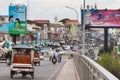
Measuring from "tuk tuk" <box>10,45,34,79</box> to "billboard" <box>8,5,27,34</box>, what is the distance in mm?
63782

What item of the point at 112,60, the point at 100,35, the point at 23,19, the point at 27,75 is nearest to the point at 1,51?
the point at 23,19

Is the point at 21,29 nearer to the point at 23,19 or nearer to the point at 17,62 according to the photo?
the point at 23,19

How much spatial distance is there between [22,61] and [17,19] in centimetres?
6516

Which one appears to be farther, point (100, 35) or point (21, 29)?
point (100, 35)

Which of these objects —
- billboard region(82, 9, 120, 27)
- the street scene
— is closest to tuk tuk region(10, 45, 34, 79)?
the street scene

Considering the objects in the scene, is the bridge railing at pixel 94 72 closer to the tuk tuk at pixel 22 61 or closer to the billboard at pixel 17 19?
the tuk tuk at pixel 22 61

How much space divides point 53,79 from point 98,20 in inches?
2526

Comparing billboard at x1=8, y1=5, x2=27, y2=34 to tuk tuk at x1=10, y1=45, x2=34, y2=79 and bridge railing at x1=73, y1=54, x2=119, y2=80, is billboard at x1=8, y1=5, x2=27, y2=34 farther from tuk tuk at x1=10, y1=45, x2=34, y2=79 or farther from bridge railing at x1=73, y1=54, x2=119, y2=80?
bridge railing at x1=73, y1=54, x2=119, y2=80

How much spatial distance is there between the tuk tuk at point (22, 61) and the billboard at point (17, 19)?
2511 inches

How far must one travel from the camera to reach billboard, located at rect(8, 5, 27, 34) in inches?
3720

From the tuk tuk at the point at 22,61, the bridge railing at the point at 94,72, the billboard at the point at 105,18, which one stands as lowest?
the tuk tuk at the point at 22,61

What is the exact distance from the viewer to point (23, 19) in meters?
95.2

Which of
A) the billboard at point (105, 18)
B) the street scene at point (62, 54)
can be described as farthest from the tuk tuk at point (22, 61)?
the billboard at point (105, 18)

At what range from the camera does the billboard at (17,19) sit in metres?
94.5
